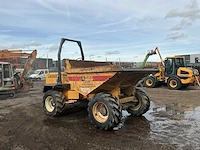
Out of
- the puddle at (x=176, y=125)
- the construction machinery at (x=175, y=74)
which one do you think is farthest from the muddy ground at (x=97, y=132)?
the construction machinery at (x=175, y=74)

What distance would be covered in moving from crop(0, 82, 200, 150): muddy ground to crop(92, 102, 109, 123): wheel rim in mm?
338

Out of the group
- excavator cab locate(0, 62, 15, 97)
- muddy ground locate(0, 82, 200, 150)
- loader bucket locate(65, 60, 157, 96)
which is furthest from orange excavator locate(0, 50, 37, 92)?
loader bucket locate(65, 60, 157, 96)

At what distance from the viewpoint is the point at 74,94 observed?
7.20m

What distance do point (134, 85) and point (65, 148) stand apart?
10.7 feet

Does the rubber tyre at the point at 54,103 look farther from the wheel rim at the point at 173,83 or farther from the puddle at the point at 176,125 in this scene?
the wheel rim at the point at 173,83

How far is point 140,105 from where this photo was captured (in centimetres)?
732

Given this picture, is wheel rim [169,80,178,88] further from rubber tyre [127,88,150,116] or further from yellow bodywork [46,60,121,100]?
yellow bodywork [46,60,121,100]

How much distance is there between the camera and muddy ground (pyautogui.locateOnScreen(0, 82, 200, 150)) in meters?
4.84

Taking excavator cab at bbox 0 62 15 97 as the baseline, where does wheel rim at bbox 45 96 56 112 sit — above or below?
below

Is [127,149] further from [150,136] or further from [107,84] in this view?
[107,84]

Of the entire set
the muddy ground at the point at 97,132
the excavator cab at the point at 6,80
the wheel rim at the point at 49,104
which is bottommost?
the muddy ground at the point at 97,132

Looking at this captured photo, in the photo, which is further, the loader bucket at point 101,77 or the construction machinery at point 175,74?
the construction machinery at point 175,74

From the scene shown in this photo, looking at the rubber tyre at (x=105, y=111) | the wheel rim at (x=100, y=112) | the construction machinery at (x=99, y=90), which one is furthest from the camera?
the wheel rim at (x=100, y=112)

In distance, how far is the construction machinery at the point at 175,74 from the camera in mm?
15422
